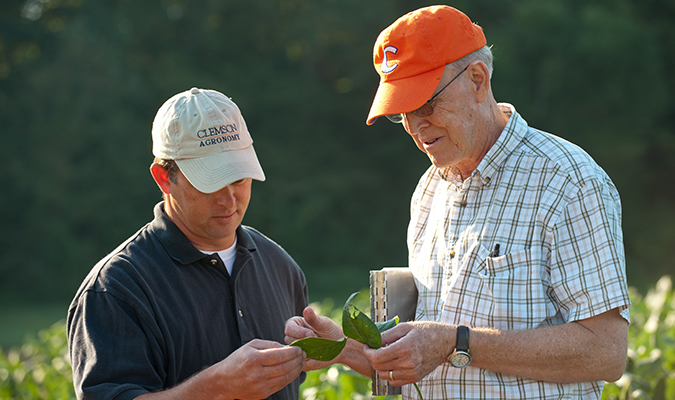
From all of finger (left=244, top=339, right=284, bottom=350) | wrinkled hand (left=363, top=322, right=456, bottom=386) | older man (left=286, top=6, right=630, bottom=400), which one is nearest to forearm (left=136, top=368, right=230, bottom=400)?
finger (left=244, top=339, right=284, bottom=350)

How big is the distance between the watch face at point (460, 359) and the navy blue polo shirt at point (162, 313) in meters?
0.74

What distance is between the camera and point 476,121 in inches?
96.1

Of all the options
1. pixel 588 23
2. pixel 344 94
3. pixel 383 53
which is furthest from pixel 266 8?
pixel 383 53

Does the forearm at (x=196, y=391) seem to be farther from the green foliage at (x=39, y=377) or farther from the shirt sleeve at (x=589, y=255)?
the green foliage at (x=39, y=377)

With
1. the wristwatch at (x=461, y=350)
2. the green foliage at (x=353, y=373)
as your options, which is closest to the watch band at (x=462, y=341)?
the wristwatch at (x=461, y=350)

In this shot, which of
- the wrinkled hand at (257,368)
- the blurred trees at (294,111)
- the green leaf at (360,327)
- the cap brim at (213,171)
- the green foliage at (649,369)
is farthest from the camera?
the blurred trees at (294,111)

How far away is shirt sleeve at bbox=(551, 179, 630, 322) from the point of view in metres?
2.13

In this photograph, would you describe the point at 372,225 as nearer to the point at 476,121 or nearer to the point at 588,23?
the point at 588,23

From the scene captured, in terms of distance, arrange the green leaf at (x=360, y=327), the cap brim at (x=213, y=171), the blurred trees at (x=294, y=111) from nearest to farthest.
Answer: the green leaf at (x=360, y=327)
the cap brim at (x=213, y=171)
the blurred trees at (x=294, y=111)

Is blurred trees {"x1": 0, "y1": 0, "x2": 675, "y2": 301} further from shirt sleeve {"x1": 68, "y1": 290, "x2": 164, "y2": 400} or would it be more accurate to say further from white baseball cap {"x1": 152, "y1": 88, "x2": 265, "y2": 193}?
shirt sleeve {"x1": 68, "y1": 290, "x2": 164, "y2": 400}

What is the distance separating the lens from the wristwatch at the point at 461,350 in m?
2.19

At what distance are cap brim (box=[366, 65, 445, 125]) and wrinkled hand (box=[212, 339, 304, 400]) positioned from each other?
918mm

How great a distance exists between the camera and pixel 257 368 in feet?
6.67

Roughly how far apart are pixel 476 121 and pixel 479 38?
31 cm
